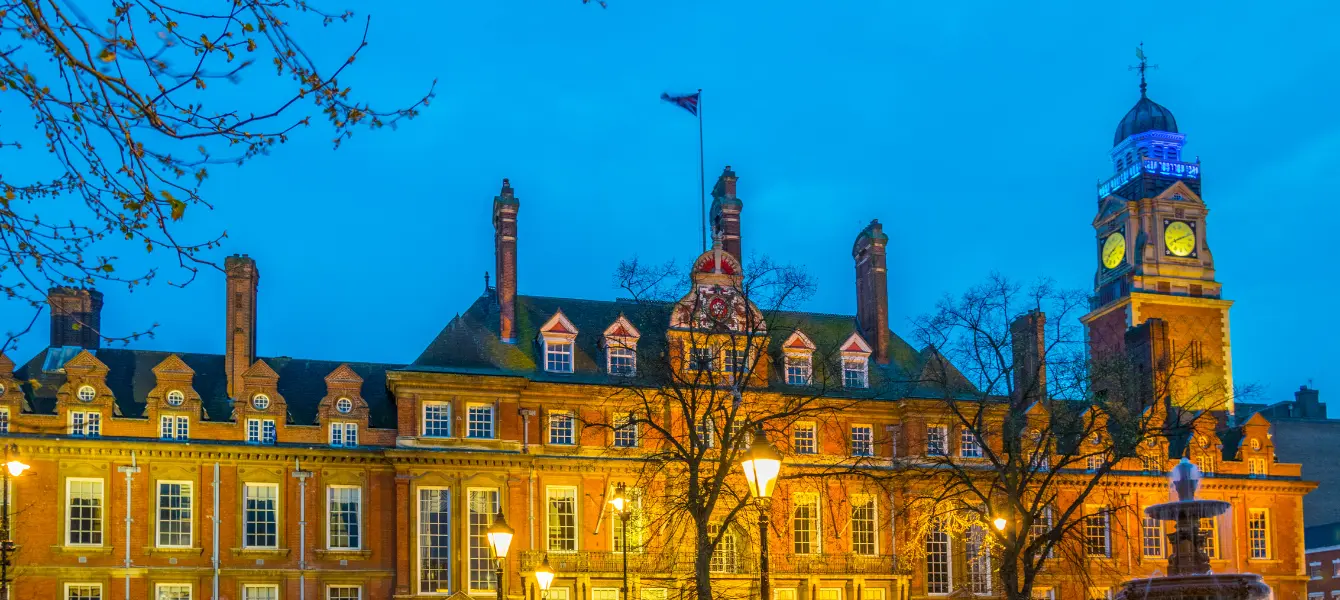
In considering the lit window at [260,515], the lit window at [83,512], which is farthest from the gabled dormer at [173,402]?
the lit window at [260,515]

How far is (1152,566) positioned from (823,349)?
15508 mm

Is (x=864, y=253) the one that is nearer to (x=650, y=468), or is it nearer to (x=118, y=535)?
(x=650, y=468)

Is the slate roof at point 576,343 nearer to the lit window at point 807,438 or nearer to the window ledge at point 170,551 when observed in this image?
the lit window at point 807,438

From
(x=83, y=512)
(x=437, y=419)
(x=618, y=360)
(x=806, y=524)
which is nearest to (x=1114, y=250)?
(x=806, y=524)

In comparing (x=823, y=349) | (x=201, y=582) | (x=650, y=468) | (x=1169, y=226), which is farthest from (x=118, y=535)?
(x=1169, y=226)

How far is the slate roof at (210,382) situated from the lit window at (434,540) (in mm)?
3854

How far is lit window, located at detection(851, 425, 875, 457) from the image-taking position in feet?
192

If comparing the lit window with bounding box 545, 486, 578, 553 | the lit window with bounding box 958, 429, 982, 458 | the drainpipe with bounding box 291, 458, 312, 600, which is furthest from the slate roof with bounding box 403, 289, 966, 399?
the drainpipe with bounding box 291, 458, 312, 600

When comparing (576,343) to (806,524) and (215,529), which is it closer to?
(806,524)

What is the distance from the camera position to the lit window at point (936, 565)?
2298 inches

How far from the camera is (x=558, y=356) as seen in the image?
56.4m

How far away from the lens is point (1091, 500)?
205ft

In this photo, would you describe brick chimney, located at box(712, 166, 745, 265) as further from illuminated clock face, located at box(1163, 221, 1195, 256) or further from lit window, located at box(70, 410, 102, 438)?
illuminated clock face, located at box(1163, 221, 1195, 256)

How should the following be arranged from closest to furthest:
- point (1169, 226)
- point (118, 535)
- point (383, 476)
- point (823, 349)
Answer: point (118, 535) → point (383, 476) → point (823, 349) → point (1169, 226)
